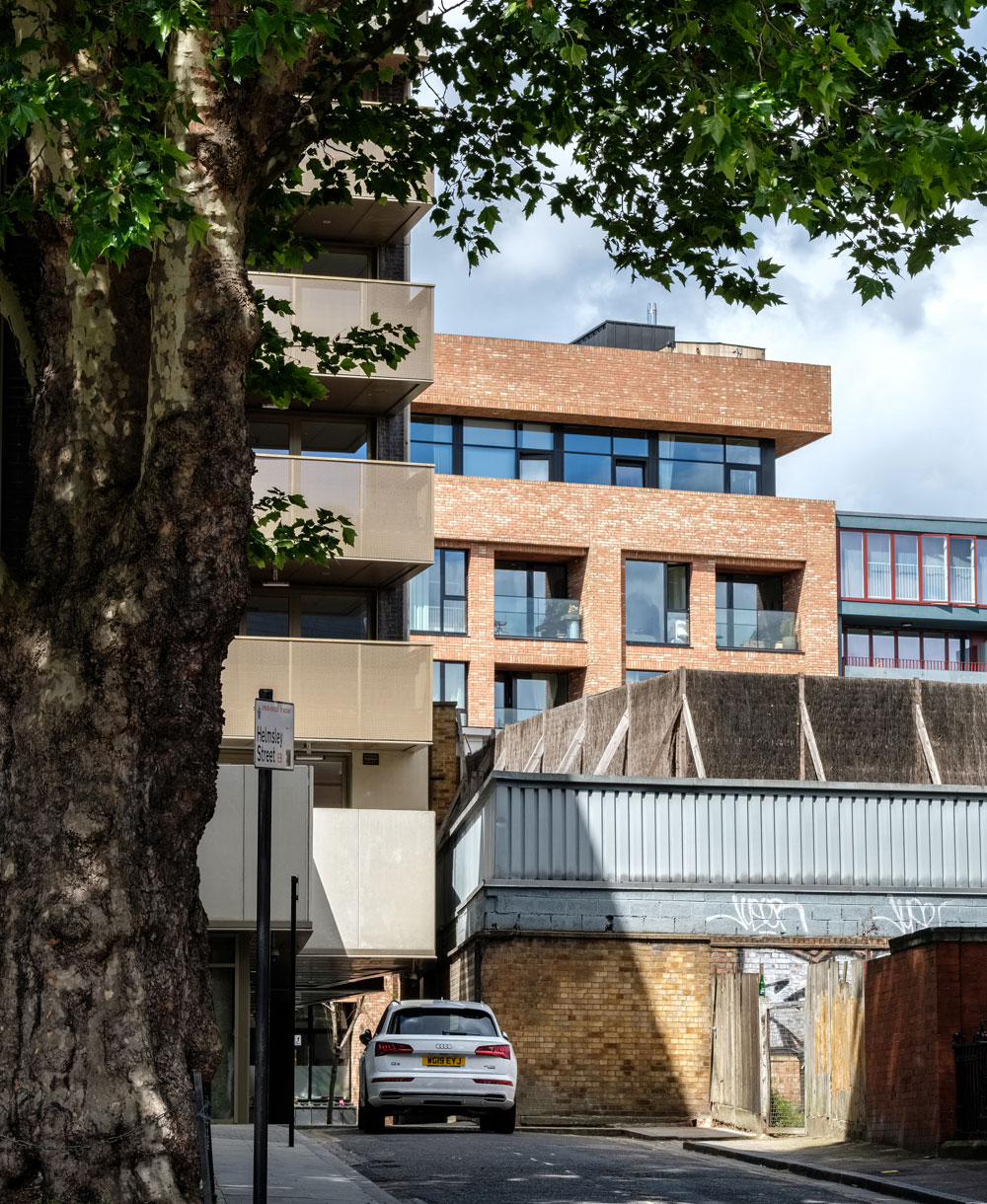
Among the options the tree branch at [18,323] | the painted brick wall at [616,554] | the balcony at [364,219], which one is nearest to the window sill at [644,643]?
the painted brick wall at [616,554]

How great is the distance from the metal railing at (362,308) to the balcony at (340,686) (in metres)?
4.30

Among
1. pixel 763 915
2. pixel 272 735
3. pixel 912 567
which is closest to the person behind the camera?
pixel 272 735

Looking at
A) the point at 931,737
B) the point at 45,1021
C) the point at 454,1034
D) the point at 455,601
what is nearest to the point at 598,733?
the point at 931,737

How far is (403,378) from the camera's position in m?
28.5

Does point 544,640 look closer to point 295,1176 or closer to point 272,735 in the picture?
point 295,1176

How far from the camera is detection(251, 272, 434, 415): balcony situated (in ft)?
92.8

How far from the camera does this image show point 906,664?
64.1m

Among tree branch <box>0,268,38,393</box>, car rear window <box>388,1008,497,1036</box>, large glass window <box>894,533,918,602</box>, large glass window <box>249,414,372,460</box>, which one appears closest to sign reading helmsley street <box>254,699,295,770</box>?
tree branch <box>0,268,38,393</box>

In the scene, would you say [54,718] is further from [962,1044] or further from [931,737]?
[931,737]

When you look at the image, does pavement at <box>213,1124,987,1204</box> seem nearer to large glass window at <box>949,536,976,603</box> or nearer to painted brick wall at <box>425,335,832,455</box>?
painted brick wall at <box>425,335,832,455</box>

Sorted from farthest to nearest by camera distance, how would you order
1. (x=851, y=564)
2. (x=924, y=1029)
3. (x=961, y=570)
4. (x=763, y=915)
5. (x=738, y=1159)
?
(x=961, y=570)
(x=851, y=564)
(x=763, y=915)
(x=738, y=1159)
(x=924, y=1029)

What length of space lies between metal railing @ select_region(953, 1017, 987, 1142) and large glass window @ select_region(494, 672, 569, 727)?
3209 centimetres

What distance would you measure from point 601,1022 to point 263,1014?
51.7 feet

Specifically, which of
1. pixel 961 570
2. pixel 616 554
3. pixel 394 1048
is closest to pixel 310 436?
pixel 394 1048
